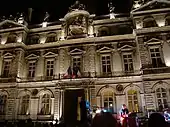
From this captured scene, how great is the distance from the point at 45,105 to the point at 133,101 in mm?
10760

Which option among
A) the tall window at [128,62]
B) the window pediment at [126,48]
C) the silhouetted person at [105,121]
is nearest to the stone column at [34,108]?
the tall window at [128,62]

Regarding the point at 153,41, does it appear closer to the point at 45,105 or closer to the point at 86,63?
the point at 86,63

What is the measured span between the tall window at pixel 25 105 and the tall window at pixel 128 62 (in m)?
13.0

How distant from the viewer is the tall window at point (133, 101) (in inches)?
859

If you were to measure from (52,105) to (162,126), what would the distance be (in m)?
21.0

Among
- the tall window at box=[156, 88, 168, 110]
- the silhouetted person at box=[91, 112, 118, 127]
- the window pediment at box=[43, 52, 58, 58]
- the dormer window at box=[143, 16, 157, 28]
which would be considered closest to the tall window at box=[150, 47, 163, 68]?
the tall window at box=[156, 88, 168, 110]

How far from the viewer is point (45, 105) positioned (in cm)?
2416

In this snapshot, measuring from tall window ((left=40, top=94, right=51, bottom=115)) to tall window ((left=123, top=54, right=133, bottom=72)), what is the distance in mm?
10311

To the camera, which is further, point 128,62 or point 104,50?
point 104,50

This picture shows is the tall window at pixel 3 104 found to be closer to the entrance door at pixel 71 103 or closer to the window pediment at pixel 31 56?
the window pediment at pixel 31 56

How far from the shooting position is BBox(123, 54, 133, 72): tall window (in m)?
23.6

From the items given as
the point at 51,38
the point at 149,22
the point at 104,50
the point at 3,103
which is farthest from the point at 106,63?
the point at 3,103

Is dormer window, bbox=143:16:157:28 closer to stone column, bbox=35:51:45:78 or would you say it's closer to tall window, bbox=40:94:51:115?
stone column, bbox=35:51:45:78

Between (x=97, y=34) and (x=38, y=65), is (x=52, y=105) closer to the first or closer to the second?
(x=38, y=65)
